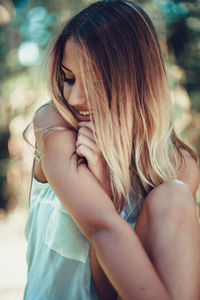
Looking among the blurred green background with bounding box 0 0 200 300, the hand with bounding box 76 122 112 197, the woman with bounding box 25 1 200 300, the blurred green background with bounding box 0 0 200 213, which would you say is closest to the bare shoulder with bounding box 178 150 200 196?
the woman with bounding box 25 1 200 300

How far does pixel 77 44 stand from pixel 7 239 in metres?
3.47

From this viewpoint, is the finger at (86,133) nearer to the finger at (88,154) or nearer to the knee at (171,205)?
the finger at (88,154)

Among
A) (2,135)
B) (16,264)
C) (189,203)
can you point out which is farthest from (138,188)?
(2,135)

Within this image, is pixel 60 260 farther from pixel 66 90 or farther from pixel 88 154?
pixel 66 90

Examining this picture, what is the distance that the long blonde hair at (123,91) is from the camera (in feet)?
5.12

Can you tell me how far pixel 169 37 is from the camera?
3959mm

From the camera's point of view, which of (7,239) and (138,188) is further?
(7,239)

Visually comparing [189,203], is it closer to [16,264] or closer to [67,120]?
[67,120]

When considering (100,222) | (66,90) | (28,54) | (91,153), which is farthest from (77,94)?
(28,54)

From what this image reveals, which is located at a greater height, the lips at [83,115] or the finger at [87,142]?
the lips at [83,115]

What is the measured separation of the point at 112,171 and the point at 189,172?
1.32 feet

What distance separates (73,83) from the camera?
5.41 ft

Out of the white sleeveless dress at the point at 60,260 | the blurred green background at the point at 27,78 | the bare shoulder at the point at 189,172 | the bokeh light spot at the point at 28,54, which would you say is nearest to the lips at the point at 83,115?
the white sleeveless dress at the point at 60,260

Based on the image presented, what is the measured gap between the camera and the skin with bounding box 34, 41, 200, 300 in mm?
1298
